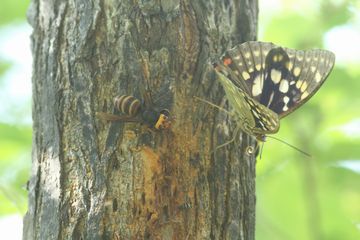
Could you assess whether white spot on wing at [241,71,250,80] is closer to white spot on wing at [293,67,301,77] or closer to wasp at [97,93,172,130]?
white spot on wing at [293,67,301,77]

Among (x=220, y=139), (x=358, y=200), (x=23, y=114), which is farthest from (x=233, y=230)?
(x=23, y=114)

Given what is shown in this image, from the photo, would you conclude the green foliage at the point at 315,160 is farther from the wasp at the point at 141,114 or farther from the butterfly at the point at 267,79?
the wasp at the point at 141,114

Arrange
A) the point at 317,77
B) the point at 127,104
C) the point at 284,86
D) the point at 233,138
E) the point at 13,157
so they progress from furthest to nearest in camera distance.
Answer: the point at 13,157
the point at 284,86
the point at 317,77
the point at 233,138
the point at 127,104

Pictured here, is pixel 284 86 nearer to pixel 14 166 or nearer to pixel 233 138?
pixel 233 138

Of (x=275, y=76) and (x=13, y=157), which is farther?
(x=13, y=157)

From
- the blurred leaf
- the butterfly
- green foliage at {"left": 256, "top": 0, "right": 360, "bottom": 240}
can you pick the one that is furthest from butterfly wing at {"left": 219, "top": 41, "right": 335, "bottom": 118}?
the blurred leaf

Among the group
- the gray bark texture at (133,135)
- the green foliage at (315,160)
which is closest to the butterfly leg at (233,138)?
the gray bark texture at (133,135)

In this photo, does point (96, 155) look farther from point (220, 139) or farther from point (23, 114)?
point (23, 114)

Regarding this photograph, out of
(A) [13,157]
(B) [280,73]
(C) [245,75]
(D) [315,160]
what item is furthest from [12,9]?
(D) [315,160]
